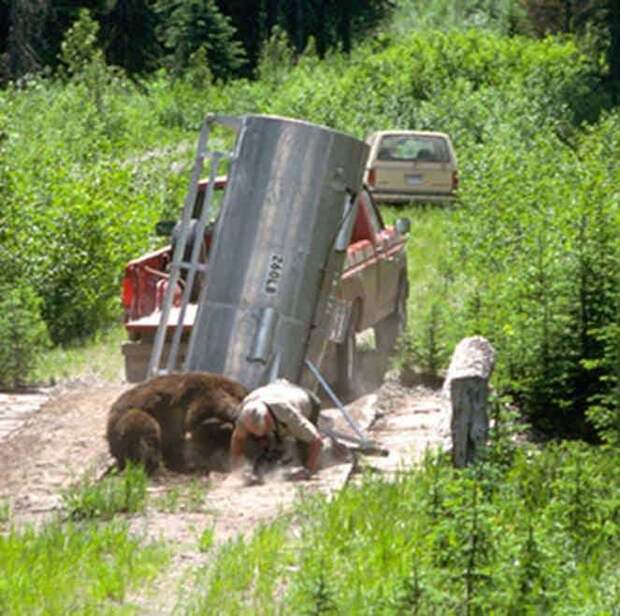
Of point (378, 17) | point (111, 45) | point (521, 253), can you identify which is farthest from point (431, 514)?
point (378, 17)

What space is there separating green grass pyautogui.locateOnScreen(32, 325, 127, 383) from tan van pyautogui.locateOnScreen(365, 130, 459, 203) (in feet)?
36.4

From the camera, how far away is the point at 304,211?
1369 cm

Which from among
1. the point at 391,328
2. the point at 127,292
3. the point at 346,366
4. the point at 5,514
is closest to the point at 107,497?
the point at 5,514

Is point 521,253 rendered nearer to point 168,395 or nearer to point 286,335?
point 286,335

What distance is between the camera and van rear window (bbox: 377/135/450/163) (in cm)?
3094

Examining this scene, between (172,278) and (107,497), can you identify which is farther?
(172,278)

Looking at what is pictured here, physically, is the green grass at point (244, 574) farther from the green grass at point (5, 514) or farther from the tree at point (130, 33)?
the tree at point (130, 33)

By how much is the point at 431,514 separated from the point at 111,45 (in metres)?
53.6

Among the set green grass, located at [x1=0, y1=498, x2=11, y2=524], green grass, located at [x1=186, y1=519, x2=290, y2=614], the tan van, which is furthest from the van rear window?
green grass, located at [x1=186, y1=519, x2=290, y2=614]

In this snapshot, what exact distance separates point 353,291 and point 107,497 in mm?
5743

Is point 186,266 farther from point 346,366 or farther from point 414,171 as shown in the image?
point 414,171

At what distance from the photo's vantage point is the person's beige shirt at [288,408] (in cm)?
1192

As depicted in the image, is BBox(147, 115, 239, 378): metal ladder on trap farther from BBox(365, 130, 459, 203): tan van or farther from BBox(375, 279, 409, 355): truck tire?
BBox(365, 130, 459, 203): tan van

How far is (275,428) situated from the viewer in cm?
1199
